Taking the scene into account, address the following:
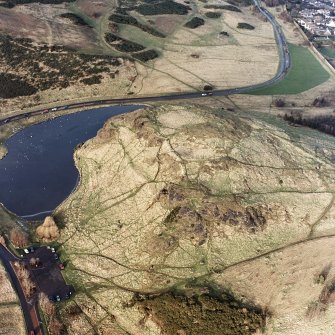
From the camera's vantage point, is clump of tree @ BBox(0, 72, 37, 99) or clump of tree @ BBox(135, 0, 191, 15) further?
clump of tree @ BBox(135, 0, 191, 15)

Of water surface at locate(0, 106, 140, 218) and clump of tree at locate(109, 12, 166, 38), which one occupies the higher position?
clump of tree at locate(109, 12, 166, 38)

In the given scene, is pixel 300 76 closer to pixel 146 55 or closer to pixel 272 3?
pixel 146 55

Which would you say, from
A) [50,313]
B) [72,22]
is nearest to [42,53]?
[72,22]

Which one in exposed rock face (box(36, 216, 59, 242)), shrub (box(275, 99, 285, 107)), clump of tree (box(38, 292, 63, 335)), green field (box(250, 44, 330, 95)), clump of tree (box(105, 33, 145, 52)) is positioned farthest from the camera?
clump of tree (box(105, 33, 145, 52))

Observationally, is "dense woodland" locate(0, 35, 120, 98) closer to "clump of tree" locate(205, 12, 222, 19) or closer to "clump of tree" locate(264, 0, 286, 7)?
"clump of tree" locate(205, 12, 222, 19)

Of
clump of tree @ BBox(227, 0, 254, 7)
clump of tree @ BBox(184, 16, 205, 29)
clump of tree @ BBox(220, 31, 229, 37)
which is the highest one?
clump of tree @ BBox(184, 16, 205, 29)

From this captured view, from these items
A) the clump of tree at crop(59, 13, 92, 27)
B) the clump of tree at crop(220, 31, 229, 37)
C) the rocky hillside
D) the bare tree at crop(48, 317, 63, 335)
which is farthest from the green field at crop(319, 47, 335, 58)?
the bare tree at crop(48, 317, 63, 335)

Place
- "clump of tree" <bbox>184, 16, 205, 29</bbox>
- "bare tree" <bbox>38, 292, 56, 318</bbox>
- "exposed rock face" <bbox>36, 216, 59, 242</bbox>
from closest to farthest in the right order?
"bare tree" <bbox>38, 292, 56, 318</bbox>
"exposed rock face" <bbox>36, 216, 59, 242</bbox>
"clump of tree" <bbox>184, 16, 205, 29</bbox>

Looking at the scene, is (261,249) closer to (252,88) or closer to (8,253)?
(8,253)
